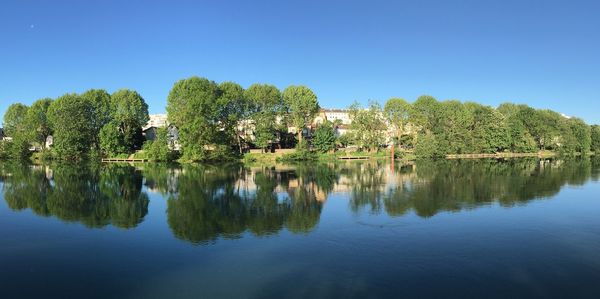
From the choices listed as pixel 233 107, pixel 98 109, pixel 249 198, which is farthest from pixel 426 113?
pixel 249 198

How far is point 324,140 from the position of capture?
75.6 metres

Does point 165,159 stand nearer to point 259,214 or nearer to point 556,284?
point 259,214

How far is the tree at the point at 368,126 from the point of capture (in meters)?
78.2

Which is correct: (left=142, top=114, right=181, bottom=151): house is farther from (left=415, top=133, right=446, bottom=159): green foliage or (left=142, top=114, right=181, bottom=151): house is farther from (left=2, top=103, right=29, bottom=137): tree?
(left=415, top=133, right=446, bottom=159): green foliage

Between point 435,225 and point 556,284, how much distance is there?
23.2 feet

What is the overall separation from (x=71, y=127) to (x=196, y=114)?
2430cm

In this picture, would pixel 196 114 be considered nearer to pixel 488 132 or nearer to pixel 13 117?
pixel 13 117

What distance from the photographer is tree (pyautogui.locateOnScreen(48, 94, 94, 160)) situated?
2817 inches

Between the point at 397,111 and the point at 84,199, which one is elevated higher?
the point at 397,111

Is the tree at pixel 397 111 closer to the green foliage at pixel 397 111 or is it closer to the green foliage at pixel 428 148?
the green foliage at pixel 397 111

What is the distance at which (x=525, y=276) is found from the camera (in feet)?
38.4

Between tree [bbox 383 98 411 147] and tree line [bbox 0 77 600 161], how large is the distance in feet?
0.64

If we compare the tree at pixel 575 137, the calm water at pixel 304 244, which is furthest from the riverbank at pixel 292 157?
the calm water at pixel 304 244

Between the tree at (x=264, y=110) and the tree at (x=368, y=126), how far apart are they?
14548 mm
